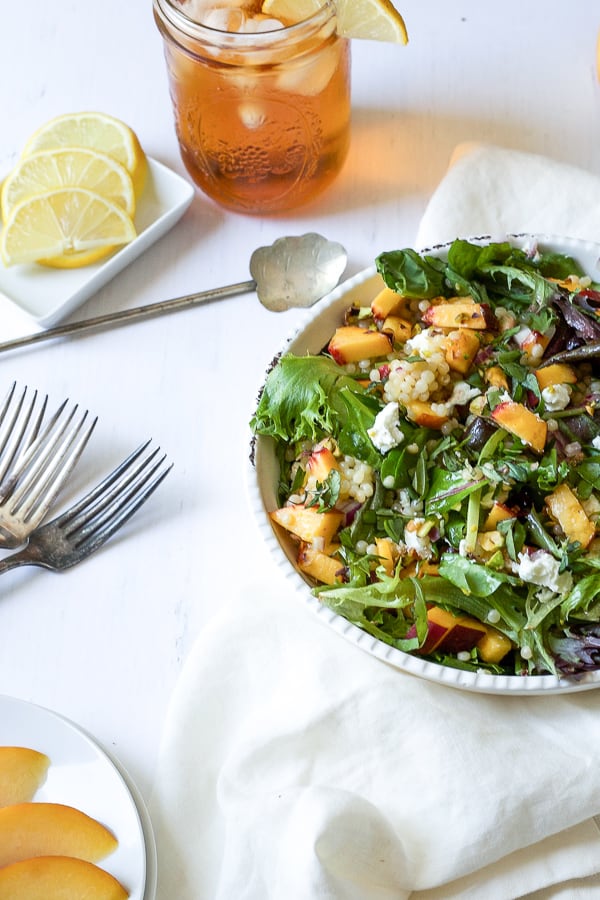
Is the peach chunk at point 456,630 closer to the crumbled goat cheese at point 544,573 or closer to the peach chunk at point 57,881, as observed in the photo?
the crumbled goat cheese at point 544,573

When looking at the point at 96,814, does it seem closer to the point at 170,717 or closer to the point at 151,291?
the point at 170,717

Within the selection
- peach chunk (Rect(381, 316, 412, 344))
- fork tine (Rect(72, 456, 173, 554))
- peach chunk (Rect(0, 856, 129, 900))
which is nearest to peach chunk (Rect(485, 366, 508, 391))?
peach chunk (Rect(381, 316, 412, 344))

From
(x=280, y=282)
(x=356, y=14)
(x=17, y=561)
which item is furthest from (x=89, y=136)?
(x=17, y=561)

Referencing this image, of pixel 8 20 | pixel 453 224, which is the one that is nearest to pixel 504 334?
pixel 453 224

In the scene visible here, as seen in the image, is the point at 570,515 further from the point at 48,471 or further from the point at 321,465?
the point at 48,471

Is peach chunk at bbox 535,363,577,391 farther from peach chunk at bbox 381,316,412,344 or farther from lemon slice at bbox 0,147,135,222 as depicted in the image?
lemon slice at bbox 0,147,135,222

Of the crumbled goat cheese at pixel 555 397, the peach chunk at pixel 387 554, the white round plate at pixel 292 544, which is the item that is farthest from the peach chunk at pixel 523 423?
the white round plate at pixel 292 544
